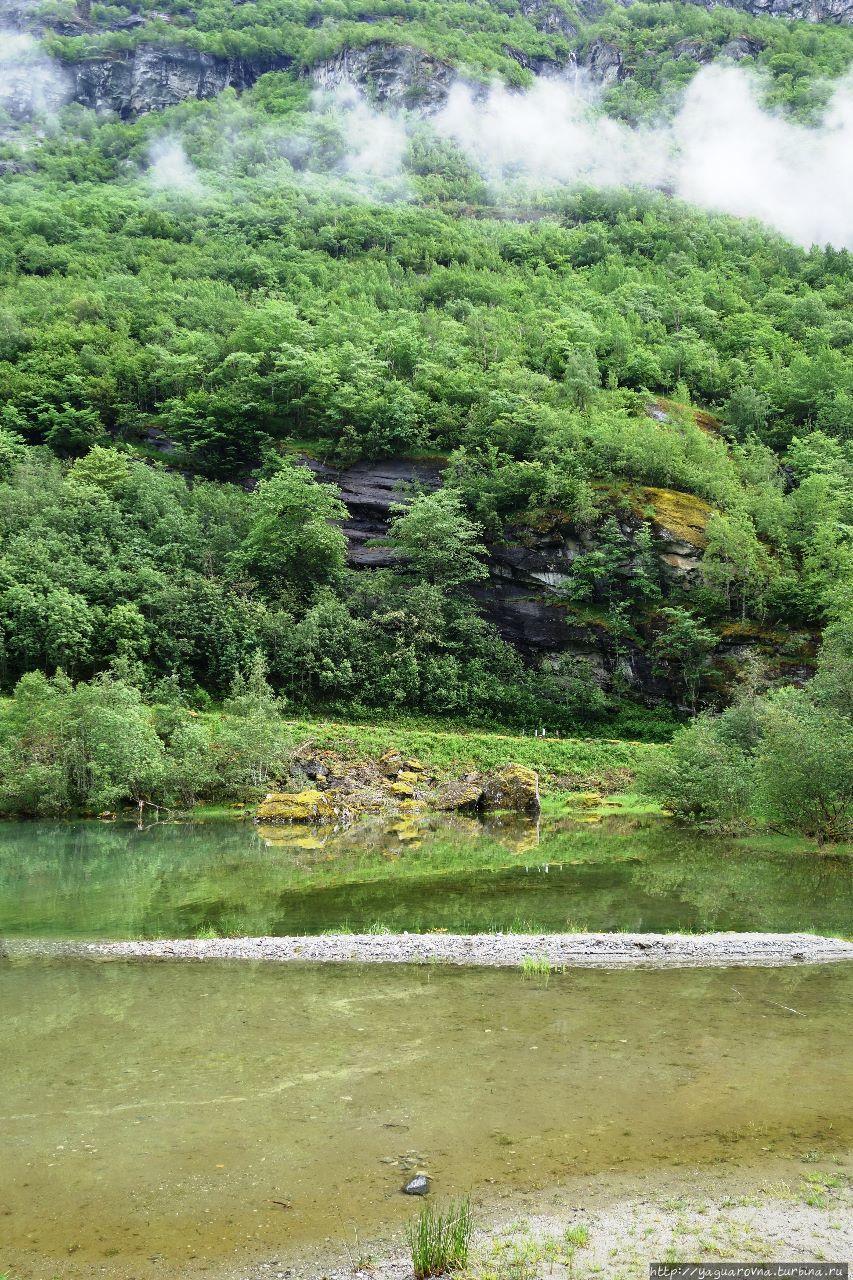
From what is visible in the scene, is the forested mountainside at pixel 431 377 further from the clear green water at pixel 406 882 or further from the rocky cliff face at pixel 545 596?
the clear green water at pixel 406 882

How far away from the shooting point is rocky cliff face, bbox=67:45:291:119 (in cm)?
13650

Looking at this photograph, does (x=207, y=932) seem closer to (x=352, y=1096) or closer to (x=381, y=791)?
(x=352, y=1096)

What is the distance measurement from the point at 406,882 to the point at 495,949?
7.27 meters

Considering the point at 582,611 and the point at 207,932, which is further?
the point at 582,611

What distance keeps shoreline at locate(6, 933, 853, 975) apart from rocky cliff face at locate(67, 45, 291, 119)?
15837cm

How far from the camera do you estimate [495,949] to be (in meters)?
14.6

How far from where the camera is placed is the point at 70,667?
152 feet

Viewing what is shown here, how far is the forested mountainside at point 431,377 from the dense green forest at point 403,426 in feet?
1.07

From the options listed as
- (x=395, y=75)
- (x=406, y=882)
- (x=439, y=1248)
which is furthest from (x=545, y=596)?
(x=395, y=75)

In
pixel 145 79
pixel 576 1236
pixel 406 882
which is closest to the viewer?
pixel 576 1236

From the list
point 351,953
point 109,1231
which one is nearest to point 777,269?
point 351,953

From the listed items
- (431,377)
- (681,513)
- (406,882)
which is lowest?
(406,882)

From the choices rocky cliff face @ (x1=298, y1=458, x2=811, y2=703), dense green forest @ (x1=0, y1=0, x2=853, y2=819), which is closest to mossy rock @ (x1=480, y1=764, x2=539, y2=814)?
dense green forest @ (x1=0, y1=0, x2=853, y2=819)

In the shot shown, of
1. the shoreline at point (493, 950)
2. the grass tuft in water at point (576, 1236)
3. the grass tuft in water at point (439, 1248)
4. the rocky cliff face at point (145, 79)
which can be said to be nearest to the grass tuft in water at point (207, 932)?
the shoreline at point (493, 950)
